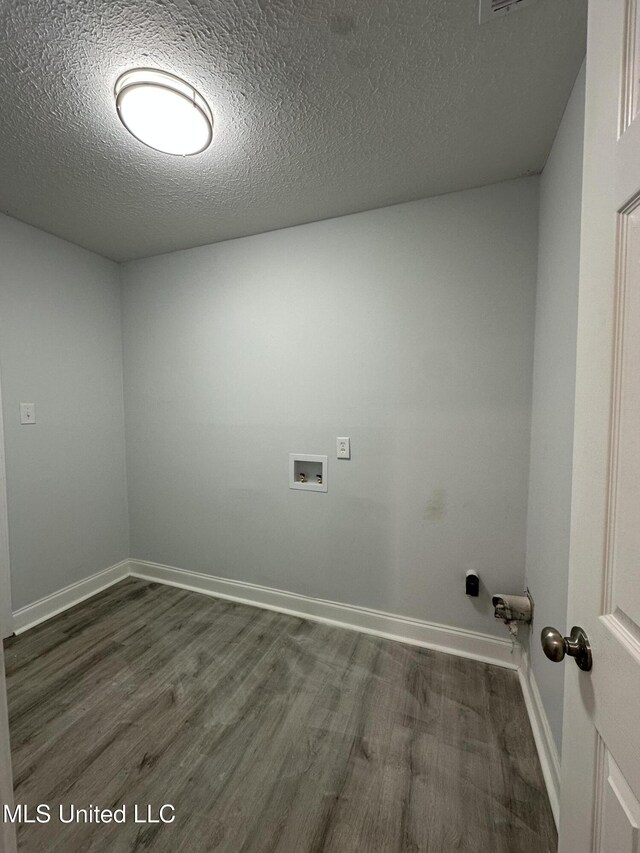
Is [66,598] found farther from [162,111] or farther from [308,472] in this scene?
[162,111]

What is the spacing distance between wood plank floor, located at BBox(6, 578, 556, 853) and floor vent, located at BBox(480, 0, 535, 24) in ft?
7.62

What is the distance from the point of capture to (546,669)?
122cm

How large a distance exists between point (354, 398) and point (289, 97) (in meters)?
1.26

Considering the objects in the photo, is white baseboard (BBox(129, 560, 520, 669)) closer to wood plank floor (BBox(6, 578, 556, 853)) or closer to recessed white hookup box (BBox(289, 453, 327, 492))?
wood plank floor (BBox(6, 578, 556, 853))

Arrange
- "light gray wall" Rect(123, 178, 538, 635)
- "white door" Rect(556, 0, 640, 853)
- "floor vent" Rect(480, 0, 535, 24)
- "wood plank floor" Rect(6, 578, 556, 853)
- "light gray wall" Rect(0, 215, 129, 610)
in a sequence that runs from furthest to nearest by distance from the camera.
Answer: "light gray wall" Rect(0, 215, 129, 610)
"light gray wall" Rect(123, 178, 538, 635)
"wood plank floor" Rect(6, 578, 556, 853)
"floor vent" Rect(480, 0, 535, 24)
"white door" Rect(556, 0, 640, 853)

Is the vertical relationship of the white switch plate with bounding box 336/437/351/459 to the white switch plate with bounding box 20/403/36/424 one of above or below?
below

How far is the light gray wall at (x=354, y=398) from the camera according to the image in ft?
5.30

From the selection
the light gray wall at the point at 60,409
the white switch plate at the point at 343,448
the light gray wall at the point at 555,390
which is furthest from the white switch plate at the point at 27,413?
the light gray wall at the point at 555,390

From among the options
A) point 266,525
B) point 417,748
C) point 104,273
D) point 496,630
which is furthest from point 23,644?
point 496,630

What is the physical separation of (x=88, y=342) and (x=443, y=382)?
2365 mm

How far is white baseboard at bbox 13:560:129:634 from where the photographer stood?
76.6 inches

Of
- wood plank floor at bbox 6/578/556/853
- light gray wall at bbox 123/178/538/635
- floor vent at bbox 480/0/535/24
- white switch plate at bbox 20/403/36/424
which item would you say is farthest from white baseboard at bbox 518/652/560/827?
white switch plate at bbox 20/403/36/424

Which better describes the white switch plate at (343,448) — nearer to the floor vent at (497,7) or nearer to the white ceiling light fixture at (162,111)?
the white ceiling light fixture at (162,111)

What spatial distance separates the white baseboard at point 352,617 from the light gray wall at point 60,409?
1.85 feet
